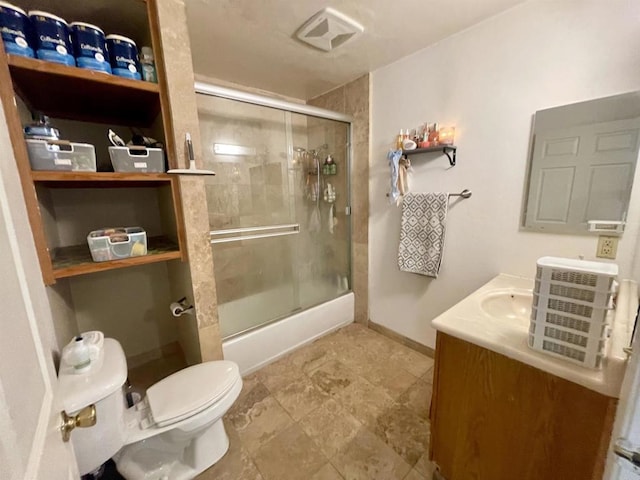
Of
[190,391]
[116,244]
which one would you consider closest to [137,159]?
[116,244]

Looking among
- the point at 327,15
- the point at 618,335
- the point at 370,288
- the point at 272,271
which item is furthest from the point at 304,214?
Result: the point at 618,335

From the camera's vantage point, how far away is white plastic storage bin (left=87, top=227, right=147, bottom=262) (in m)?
1.07

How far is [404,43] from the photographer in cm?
160

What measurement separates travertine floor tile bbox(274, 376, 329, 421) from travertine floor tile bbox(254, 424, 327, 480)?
130 mm

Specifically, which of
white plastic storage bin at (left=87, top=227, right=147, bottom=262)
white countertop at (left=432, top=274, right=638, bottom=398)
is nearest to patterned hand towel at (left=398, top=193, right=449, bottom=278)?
white countertop at (left=432, top=274, right=638, bottom=398)

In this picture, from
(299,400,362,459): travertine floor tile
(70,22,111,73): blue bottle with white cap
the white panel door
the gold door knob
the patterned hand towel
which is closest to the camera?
the white panel door

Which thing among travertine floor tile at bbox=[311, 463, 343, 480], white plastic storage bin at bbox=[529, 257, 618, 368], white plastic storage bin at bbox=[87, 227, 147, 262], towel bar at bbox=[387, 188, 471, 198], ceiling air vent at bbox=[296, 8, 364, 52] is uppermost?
ceiling air vent at bbox=[296, 8, 364, 52]

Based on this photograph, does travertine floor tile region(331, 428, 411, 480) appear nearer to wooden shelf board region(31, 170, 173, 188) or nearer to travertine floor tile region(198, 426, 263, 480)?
travertine floor tile region(198, 426, 263, 480)

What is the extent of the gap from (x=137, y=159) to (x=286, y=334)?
1.51 m

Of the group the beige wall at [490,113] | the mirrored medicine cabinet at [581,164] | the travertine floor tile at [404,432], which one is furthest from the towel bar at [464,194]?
the travertine floor tile at [404,432]

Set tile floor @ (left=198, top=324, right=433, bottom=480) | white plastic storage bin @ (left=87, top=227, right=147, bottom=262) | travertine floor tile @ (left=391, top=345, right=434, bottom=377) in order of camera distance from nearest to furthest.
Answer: white plastic storage bin @ (left=87, top=227, right=147, bottom=262) → tile floor @ (left=198, top=324, right=433, bottom=480) → travertine floor tile @ (left=391, top=345, right=434, bottom=377)

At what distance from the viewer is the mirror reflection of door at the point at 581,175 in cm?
111

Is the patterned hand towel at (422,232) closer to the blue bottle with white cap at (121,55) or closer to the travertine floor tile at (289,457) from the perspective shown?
the travertine floor tile at (289,457)

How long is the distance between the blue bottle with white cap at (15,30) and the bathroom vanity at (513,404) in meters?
1.76
